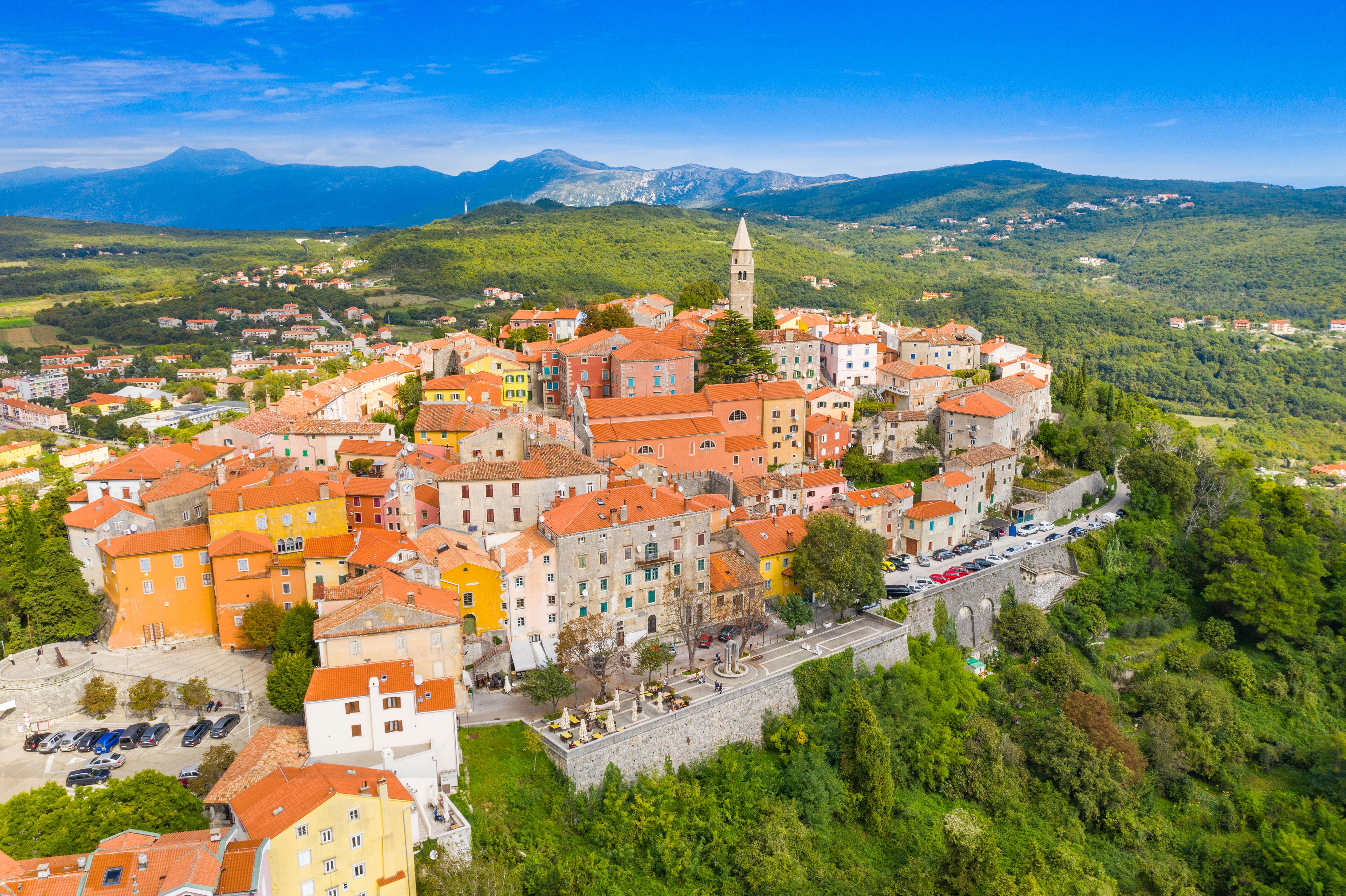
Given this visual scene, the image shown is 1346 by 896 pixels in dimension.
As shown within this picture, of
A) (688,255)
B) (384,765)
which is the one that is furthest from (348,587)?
(688,255)

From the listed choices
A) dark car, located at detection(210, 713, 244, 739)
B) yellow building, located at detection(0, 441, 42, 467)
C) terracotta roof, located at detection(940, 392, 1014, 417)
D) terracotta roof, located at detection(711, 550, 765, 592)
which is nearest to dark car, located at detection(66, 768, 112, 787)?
dark car, located at detection(210, 713, 244, 739)

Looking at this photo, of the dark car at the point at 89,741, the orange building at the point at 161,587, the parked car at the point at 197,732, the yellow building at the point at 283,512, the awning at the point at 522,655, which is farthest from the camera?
the yellow building at the point at 283,512

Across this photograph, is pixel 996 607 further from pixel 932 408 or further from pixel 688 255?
pixel 688 255

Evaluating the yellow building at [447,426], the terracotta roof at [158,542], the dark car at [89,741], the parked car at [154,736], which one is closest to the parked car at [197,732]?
the parked car at [154,736]

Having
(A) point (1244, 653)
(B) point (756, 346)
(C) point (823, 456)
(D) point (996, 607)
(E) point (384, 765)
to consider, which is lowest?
(A) point (1244, 653)

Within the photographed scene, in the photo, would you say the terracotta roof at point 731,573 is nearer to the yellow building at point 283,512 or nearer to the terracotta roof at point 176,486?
the yellow building at point 283,512

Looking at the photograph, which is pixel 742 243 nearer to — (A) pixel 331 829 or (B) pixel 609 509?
(B) pixel 609 509
